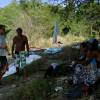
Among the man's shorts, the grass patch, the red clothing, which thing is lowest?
the grass patch

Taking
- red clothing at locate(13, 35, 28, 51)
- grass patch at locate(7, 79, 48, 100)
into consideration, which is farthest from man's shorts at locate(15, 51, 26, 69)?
grass patch at locate(7, 79, 48, 100)

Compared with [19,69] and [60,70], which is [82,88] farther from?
[19,69]

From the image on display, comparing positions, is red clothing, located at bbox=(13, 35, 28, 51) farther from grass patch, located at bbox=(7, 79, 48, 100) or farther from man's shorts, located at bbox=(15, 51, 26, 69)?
grass patch, located at bbox=(7, 79, 48, 100)

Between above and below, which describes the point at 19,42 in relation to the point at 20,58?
above

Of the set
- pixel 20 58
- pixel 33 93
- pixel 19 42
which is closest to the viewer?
pixel 33 93

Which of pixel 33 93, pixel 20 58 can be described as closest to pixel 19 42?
pixel 20 58

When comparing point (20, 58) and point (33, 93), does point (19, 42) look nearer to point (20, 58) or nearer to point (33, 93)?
point (20, 58)

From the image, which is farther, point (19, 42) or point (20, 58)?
point (19, 42)

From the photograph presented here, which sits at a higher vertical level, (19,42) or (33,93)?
(19,42)

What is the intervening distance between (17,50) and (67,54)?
434 centimetres

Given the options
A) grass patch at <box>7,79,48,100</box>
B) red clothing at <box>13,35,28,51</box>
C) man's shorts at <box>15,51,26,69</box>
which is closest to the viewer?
grass patch at <box>7,79,48,100</box>

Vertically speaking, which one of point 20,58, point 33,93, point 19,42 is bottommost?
point 33,93

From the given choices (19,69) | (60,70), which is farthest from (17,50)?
(60,70)

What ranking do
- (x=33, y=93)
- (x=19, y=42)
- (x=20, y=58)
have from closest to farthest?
(x=33, y=93)
(x=20, y=58)
(x=19, y=42)
